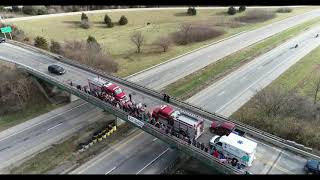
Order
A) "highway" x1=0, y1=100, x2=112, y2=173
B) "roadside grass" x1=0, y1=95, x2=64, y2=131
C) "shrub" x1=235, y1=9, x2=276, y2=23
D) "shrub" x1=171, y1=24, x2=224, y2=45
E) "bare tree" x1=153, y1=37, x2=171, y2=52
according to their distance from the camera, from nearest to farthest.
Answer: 1. "highway" x1=0, y1=100, x2=112, y2=173
2. "roadside grass" x1=0, y1=95, x2=64, y2=131
3. "bare tree" x1=153, y1=37, x2=171, y2=52
4. "shrub" x1=171, y1=24, x2=224, y2=45
5. "shrub" x1=235, y1=9, x2=276, y2=23

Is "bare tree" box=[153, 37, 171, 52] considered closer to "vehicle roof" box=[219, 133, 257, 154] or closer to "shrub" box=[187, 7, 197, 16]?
"shrub" box=[187, 7, 197, 16]

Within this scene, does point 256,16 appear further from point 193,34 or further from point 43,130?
point 43,130

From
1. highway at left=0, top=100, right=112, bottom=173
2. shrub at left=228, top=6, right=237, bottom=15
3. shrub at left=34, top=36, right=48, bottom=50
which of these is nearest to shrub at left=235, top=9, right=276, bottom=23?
shrub at left=228, top=6, right=237, bottom=15

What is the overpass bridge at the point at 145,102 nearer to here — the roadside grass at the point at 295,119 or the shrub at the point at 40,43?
the shrub at the point at 40,43

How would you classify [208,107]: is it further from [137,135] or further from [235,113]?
[137,135]

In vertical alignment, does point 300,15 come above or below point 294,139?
above
